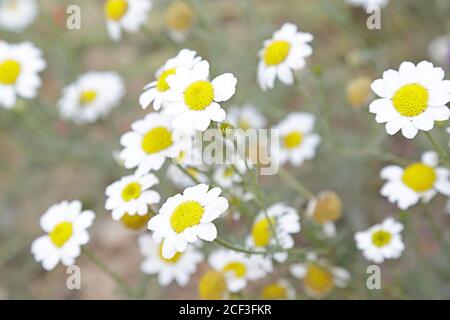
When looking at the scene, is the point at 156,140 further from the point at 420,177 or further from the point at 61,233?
the point at 420,177

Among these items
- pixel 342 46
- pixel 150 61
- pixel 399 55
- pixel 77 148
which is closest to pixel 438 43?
pixel 399 55

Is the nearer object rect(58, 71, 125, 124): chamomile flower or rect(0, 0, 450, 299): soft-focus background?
rect(0, 0, 450, 299): soft-focus background

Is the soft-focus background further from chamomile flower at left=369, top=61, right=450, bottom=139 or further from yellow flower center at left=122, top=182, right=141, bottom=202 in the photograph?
yellow flower center at left=122, top=182, right=141, bottom=202

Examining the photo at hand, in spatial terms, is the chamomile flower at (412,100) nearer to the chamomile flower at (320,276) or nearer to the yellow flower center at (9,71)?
the chamomile flower at (320,276)

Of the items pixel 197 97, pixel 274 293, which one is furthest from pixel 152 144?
pixel 274 293

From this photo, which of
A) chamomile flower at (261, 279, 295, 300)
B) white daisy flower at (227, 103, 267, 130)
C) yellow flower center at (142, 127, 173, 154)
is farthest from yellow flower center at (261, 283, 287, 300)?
white daisy flower at (227, 103, 267, 130)

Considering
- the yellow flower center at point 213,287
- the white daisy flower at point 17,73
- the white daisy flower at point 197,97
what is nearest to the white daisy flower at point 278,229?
the yellow flower center at point 213,287
